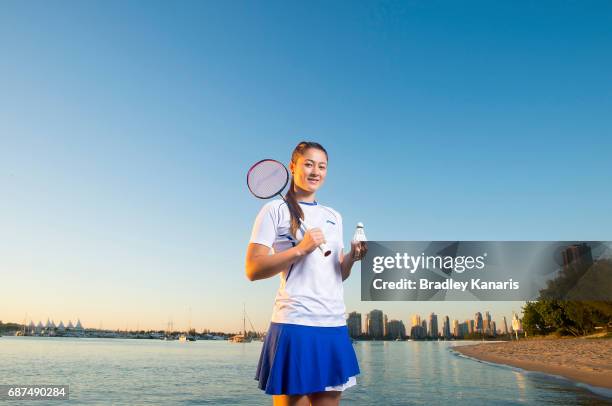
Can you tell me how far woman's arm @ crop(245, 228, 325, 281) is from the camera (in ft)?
7.74

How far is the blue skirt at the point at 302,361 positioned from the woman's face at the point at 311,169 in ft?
2.56

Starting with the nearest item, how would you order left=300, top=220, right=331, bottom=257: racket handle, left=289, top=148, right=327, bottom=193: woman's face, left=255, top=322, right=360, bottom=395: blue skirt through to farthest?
left=255, top=322, right=360, bottom=395: blue skirt → left=300, top=220, right=331, bottom=257: racket handle → left=289, top=148, right=327, bottom=193: woman's face

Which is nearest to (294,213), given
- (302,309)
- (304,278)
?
(304,278)

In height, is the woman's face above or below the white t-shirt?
above

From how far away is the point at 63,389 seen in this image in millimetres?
24438

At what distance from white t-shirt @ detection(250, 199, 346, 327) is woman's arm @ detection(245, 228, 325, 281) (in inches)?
2.5

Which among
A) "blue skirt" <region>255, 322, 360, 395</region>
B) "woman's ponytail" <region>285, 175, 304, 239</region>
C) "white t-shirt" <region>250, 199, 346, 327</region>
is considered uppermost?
"woman's ponytail" <region>285, 175, 304, 239</region>

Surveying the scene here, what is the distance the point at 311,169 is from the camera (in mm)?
2734

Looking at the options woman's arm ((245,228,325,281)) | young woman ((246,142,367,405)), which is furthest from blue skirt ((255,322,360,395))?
woman's arm ((245,228,325,281))

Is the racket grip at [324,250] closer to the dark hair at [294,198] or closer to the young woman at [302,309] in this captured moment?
the young woman at [302,309]

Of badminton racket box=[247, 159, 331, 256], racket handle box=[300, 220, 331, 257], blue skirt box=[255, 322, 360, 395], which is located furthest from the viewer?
badminton racket box=[247, 159, 331, 256]

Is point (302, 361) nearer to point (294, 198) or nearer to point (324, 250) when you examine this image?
point (324, 250)

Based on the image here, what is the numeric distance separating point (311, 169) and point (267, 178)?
733 millimetres

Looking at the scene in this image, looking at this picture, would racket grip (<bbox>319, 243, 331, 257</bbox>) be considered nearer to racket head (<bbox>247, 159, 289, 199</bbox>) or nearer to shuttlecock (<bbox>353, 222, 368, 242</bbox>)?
shuttlecock (<bbox>353, 222, 368, 242</bbox>)
